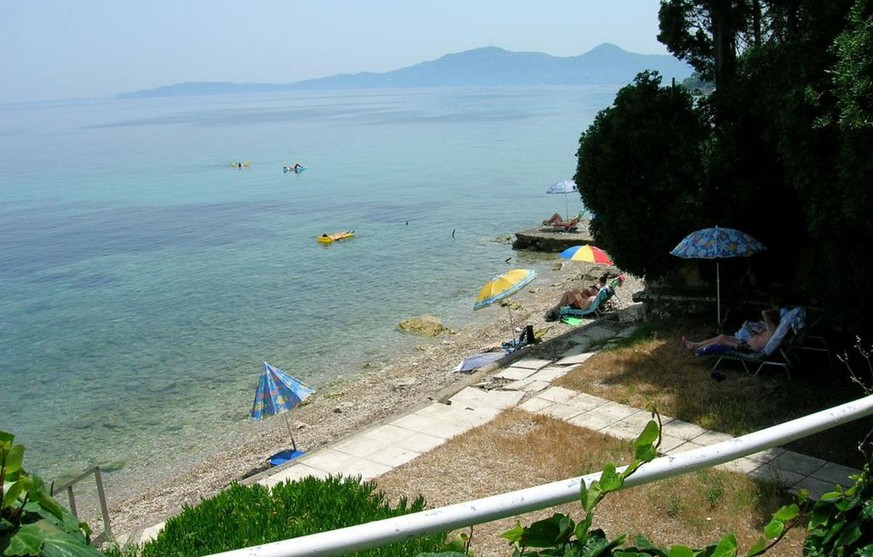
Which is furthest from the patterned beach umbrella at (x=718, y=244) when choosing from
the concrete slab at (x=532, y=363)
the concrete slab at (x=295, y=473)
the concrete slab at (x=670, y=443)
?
the concrete slab at (x=295, y=473)

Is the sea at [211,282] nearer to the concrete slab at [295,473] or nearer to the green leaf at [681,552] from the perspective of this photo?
the concrete slab at [295,473]

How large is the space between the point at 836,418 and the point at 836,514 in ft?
1.44

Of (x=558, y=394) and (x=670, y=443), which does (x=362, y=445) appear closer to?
(x=558, y=394)

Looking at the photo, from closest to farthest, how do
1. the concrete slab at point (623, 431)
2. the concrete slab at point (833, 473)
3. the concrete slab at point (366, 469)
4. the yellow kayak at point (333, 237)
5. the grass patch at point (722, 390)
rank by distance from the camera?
Result: the concrete slab at point (833, 473) < the grass patch at point (722, 390) < the concrete slab at point (366, 469) < the concrete slab at point (623, 431) < the yellow kayak at point (333, 237)

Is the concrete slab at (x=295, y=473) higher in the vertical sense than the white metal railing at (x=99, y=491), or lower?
lower

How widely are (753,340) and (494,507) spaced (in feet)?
38.5

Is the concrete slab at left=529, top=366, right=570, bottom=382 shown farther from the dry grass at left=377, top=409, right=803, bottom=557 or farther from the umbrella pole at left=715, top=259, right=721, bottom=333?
the umbrella pole at left=715, top=259, right=721, bottom=333

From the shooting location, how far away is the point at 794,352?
12320mm

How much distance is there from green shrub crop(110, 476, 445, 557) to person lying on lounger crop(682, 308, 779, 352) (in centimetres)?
759

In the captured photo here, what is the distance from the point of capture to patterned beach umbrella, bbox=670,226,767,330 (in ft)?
43.5

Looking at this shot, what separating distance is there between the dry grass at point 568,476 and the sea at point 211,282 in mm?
8309

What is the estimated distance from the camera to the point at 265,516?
21.2 ft

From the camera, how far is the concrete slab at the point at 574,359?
572 inches

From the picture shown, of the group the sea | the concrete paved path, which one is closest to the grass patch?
the concrete paved path
